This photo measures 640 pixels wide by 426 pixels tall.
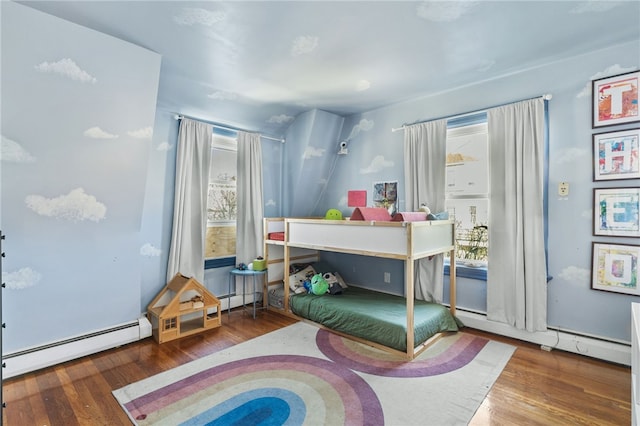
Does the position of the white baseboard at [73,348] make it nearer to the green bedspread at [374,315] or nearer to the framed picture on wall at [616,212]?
the green bedspread at [374,315]

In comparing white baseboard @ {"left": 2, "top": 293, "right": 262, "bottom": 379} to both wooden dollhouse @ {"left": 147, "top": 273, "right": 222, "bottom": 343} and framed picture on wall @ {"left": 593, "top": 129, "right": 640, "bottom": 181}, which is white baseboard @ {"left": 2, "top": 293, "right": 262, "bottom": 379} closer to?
wooden dollhouse @ {"left": 147, "top": 273, "right": 222, "bottom": 343}

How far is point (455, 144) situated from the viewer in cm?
339

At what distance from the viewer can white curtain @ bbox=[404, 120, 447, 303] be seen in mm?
3297

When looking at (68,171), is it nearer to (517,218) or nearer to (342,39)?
(342,39)

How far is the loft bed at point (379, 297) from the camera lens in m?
2.60

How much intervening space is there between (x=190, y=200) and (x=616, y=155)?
3.90 m

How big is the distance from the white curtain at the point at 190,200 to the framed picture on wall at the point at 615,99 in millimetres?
3658

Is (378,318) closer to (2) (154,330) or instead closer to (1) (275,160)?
(2) (154,330)

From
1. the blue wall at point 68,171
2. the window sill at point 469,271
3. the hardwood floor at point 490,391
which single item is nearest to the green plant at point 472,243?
the window sill at point 469,271

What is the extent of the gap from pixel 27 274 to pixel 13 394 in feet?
2.66

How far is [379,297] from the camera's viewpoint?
3549 mm

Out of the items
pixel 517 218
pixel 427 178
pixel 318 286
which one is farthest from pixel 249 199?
pixel 517 218

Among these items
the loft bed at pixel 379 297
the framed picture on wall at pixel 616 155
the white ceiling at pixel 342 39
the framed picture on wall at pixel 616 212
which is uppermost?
the white ceiling at pixel 342 39

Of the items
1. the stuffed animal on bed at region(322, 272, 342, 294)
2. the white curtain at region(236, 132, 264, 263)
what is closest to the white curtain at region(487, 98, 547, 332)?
the stuffed animal on bed at region(322, 272, 342, 294)
